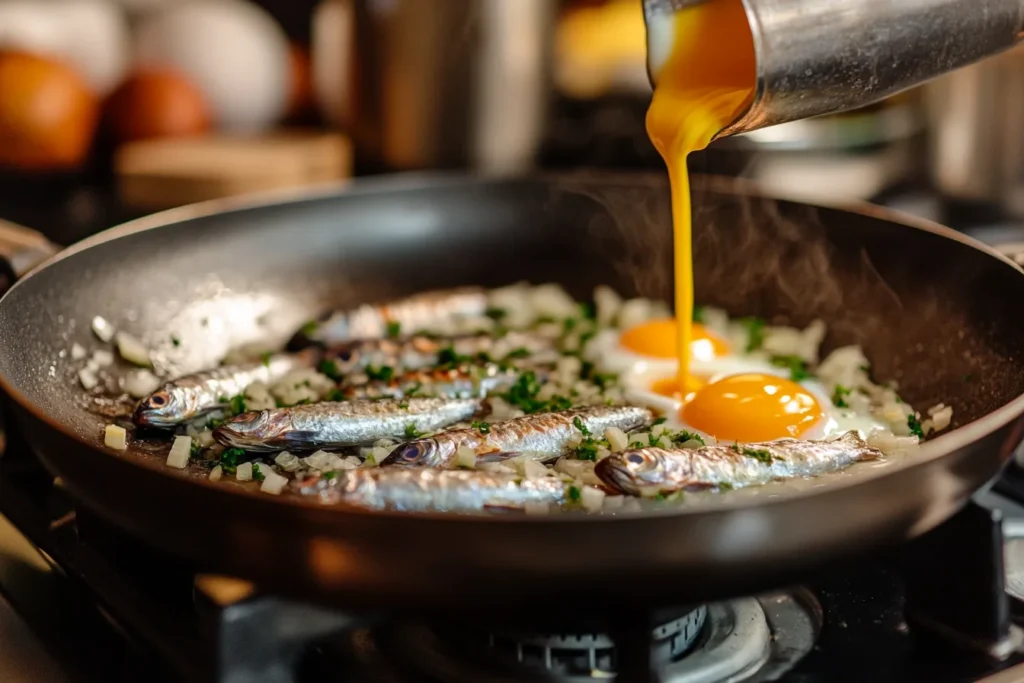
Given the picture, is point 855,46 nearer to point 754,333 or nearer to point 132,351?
point 754,333

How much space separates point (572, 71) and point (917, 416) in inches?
77.8

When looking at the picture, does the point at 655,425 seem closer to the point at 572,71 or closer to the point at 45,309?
the point at 45,309

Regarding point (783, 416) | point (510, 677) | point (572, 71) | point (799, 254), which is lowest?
point (510, 677)

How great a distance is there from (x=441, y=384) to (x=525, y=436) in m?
0.31

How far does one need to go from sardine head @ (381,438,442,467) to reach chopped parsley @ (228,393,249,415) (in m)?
0.37

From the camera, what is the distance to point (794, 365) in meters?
1.81

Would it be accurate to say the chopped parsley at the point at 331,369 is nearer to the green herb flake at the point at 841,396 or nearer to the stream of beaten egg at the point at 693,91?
the stream of beaten egg at the point at 693,91

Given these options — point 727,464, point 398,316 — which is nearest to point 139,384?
point 398,316

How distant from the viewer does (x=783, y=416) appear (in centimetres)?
155

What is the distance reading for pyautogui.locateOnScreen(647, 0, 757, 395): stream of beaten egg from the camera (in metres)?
1.49

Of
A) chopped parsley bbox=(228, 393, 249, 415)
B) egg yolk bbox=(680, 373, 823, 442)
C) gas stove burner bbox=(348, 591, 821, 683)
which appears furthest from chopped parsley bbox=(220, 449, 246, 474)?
egg yolk bbox=(680, 373, 823, 442)

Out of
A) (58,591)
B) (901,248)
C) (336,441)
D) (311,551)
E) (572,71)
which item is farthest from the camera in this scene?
(572,71)

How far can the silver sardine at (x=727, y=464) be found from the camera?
3.97 ft

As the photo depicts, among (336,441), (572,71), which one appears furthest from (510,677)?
(572,71)
